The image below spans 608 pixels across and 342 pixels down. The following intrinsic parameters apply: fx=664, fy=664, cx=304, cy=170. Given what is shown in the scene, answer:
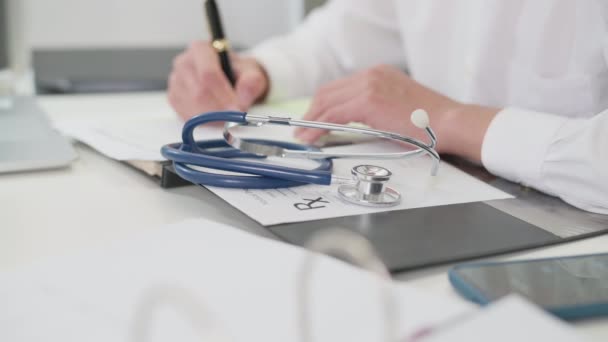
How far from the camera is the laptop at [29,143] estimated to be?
634mm

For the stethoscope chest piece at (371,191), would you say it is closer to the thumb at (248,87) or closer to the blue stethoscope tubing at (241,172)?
the blue stethoscope tubing at (241,172)

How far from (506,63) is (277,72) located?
0.34 m

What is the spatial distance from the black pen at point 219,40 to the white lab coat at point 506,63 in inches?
4.5

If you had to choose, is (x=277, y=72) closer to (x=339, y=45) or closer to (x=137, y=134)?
(x=339, y=45)

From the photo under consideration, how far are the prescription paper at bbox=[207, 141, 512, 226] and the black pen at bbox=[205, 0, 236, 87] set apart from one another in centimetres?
32

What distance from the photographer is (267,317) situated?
33 cm

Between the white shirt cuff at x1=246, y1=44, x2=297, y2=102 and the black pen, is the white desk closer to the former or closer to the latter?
the black pen

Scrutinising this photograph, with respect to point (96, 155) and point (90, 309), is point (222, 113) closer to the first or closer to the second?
point (96, 155)

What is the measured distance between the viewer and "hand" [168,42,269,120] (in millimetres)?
823

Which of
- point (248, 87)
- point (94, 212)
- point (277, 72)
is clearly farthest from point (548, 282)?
point (277, 72)

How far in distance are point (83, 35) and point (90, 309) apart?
4.21 ft

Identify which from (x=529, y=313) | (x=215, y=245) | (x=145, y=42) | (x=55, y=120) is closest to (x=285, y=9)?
(x=145, y=42)

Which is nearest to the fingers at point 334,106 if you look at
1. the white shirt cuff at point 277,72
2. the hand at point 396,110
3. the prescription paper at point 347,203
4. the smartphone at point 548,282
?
the hand at point 396,110

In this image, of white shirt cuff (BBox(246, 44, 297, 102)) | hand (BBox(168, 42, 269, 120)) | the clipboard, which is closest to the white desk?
the clipboard
